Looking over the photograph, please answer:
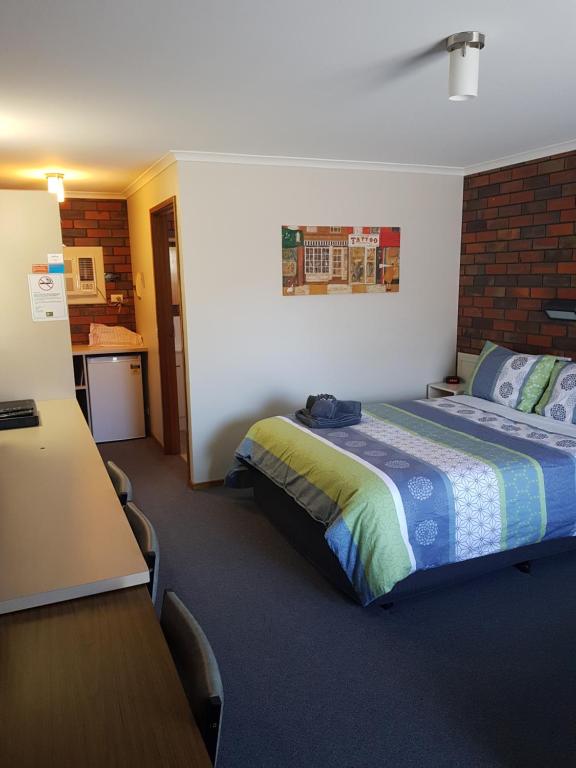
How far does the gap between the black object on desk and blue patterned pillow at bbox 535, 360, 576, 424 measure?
3.02 metres

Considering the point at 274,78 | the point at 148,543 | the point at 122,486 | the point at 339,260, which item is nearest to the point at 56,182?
the point at 339,260

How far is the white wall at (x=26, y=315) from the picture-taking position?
3189 mm

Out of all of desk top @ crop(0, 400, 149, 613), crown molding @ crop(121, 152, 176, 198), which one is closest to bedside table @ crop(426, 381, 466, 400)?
crown molding @ crop(121, 152, 176, 198)

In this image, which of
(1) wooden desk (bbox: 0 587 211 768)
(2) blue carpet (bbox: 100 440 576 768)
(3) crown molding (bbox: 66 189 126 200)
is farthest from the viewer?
(3) crown molding (bbox: 66 189 126 200)

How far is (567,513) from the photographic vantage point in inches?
120

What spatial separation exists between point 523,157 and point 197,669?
4.15m

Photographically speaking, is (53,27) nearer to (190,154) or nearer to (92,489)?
(92,489)

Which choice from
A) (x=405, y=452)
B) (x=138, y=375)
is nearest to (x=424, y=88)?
(x=405, y=452)

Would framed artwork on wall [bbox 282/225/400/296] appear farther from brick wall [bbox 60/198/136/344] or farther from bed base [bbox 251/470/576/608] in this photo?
brick wall [bbox 60/198/136/344]

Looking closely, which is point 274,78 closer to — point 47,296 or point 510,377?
point 47,296

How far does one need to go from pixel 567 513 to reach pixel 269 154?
2.94 meters

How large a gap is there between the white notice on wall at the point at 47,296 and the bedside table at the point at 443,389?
9.48ft

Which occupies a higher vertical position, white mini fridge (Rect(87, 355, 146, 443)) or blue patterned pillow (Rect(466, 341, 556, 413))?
blue patterned pillow (Rect(466, 341, 556, 413))

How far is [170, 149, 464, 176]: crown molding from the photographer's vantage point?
3969 millimetres
